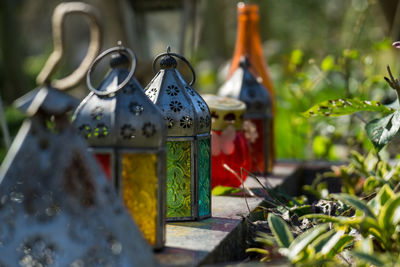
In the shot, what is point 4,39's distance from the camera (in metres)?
8.95

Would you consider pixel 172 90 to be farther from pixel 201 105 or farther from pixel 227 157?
pixel 227 157

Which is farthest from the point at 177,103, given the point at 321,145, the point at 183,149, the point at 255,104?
the point at 321,145

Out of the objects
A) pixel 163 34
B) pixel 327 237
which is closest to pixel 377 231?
pixel 327 237

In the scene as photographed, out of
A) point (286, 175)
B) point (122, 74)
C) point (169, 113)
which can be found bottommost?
point (286, 175)

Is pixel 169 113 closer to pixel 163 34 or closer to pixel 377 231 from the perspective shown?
pixel 377 231

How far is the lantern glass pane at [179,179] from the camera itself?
5.69ft

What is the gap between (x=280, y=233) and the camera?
143 cm

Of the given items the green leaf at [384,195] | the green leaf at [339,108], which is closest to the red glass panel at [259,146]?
the green leaf at [339,108]

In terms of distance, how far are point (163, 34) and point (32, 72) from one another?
11.9 meters

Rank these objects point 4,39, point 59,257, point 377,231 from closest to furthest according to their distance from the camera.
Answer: point 59,257
point 377,231
point 4,39

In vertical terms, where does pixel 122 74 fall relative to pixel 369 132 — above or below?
above

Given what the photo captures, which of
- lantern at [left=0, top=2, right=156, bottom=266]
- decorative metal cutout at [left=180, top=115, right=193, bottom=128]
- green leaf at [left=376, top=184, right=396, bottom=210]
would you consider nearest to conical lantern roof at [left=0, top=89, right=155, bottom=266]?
lantern at [left=0, top=2, right=156, bottom=266]

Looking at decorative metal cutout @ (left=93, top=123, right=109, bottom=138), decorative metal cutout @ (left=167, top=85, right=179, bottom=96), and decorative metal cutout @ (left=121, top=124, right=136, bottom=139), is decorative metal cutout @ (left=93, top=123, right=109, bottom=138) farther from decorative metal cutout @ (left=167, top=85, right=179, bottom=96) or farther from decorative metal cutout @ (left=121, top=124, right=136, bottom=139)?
decorative metal cutout @ (left=167, top=85, right=179, bottom=96)

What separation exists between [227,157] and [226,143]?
0.06 metres
